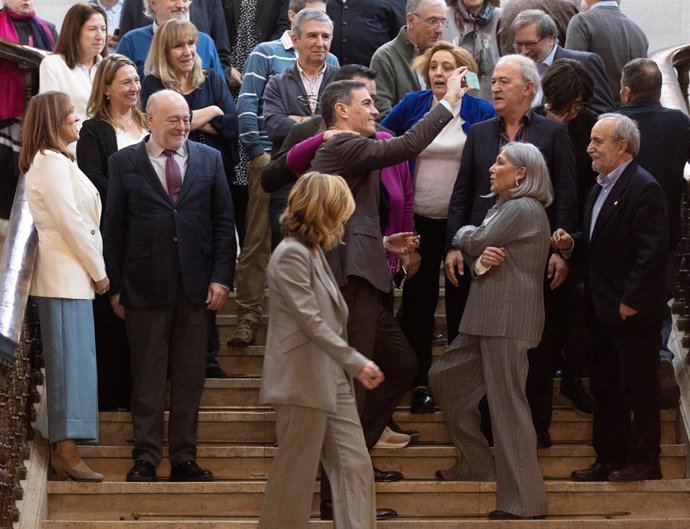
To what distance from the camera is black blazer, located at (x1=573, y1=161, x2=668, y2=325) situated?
7027mm

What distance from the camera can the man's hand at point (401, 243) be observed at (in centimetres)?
718

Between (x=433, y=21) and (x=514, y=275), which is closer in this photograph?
(x=514, y=275)

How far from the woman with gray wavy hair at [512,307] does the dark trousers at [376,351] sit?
0.31m

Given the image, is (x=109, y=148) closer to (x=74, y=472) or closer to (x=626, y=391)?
(x=74, y=472)

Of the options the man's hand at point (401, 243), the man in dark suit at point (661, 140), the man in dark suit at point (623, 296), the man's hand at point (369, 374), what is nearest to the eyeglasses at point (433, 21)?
the man in dark suit at point (661, 140)

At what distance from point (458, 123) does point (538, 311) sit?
120 centimetres

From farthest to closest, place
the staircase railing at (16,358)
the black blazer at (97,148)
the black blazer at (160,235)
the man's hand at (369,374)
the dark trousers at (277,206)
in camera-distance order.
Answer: the dark trousers at (277,206) < the black blazer at (97,148) < the black blazer at (160,235) < the staircase railing at (16,358) < the man's hand at (369,374)

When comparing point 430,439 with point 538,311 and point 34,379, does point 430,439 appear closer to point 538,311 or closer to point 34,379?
point 538,311

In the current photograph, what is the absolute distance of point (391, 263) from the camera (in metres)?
7.46

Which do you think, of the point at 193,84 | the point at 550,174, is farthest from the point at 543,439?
the point at 193,84

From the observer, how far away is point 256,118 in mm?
8508

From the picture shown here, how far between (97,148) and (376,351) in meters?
1.74

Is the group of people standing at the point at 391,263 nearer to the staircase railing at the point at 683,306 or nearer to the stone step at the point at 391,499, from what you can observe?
the stone step at the point at 391,499

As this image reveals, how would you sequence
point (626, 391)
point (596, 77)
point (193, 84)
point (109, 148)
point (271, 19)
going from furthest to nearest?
point (271, 19), point (193, 84), point (596, 77), point (109, 148), point (626, 391)
